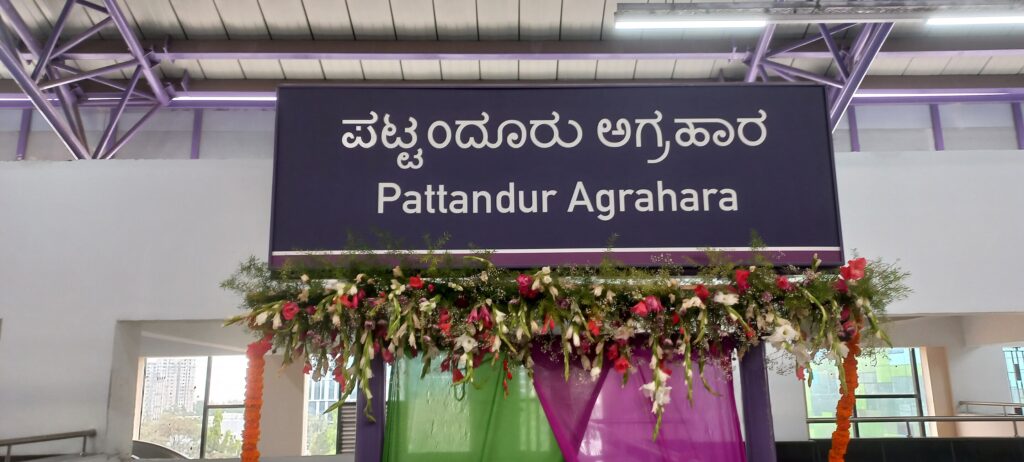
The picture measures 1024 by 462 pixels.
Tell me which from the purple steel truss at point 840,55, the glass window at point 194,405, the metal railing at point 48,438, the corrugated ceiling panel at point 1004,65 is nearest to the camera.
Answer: the metal railing at point 48,438

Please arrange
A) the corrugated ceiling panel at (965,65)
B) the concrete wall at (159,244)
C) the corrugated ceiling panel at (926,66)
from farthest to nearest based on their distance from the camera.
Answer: the corrugated ceiling panel at (965,65), the corrugated ceiling panel at (926,66), the concrete wall at (159,244)

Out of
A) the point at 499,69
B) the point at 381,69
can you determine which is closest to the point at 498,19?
the point at 499,69

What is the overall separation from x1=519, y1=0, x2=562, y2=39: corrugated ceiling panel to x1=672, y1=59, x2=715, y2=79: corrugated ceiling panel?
1.78 metres

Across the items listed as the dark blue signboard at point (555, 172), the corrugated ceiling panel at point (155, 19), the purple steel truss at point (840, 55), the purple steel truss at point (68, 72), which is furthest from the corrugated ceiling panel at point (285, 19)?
the dark blue signboard at point (555, 172)

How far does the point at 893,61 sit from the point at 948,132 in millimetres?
2889

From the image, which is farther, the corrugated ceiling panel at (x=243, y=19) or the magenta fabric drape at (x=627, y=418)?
the corrugated ceiling panel at (x=243, y=19)

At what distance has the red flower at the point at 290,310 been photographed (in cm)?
194

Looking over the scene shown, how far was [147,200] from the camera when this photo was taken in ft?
→ 18.4

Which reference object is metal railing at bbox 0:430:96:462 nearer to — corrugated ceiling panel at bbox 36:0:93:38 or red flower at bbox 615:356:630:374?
red flower at bbox 615:356:630:374

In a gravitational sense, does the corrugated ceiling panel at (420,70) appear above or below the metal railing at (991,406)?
above

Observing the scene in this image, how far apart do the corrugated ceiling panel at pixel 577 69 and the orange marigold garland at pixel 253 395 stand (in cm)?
773

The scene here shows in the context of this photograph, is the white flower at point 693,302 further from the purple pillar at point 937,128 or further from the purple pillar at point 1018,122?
the purple pillar at point 1018,122

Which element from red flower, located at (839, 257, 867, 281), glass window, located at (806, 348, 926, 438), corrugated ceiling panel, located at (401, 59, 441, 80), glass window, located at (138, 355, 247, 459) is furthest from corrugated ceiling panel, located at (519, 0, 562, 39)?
glass window, located at (138, 355, 247, 459)

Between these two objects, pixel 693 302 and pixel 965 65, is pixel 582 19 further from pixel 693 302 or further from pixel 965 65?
pixel 693 302
